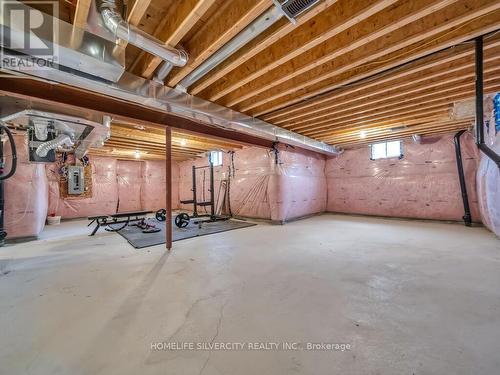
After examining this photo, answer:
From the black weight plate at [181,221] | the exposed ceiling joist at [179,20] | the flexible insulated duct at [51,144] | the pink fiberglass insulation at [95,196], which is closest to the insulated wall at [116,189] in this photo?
the pink fiberglass insulation at [95,196]

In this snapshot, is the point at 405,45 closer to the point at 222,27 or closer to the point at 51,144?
the point at 222,27

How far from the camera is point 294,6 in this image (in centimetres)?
153

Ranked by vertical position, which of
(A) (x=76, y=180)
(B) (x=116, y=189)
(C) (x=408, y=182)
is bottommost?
(B) (x=116, y=189)

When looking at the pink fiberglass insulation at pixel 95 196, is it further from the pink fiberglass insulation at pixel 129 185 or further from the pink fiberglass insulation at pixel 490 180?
the pink fiberglass insulation at pixel 490 180

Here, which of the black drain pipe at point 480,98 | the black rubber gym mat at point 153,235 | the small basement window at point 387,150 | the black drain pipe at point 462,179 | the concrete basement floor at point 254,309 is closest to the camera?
the concrete basement floor at point 254,309

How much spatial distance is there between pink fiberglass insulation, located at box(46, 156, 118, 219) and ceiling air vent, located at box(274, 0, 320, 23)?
27.2 ft

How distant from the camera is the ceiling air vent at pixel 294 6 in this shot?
1499 mm

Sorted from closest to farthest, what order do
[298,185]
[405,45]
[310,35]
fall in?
[310,35] < [405,45] < [298,185]

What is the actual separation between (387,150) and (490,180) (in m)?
2.92

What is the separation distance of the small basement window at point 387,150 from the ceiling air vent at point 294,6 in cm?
602

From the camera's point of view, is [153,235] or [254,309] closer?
[254,309]

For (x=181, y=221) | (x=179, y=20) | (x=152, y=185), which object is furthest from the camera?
(x=152, y=185)

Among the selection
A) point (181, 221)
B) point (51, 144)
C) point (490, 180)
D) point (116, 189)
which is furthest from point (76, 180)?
point (490, 180)

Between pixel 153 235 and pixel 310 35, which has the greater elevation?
pixel 310 35
